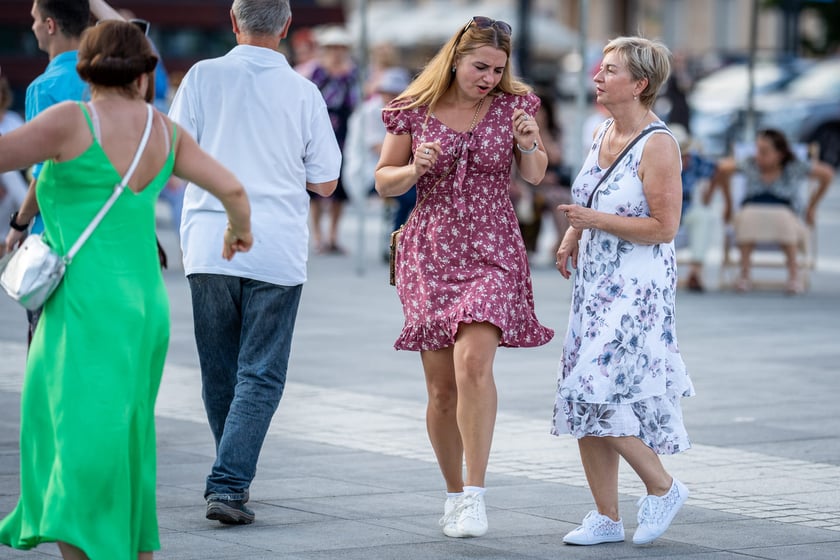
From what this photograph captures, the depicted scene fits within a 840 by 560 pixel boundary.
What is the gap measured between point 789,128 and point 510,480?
979 inches

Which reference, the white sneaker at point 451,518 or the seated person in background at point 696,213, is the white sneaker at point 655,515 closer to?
the white sneaker at point 451,518

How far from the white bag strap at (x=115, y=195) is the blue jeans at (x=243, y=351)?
1.25 m

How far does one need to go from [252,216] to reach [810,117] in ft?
85.7

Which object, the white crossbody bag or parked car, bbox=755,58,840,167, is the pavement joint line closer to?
the white crossbody bag

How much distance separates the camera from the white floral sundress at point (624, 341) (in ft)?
18.7

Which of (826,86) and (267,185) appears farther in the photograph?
(826,86)

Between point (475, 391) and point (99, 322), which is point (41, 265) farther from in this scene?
point (475, 391)

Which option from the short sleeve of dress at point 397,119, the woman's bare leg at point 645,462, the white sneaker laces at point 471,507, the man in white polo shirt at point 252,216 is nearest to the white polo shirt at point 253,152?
the man in white polo shirt at point 252,216

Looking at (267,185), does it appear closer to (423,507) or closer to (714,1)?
(423,507)

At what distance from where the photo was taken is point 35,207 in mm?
5543

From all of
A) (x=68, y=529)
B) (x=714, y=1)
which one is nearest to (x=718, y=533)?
(x=68, y=529)

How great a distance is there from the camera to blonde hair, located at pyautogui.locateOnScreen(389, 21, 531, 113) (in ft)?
19.6

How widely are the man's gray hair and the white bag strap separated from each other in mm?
1345

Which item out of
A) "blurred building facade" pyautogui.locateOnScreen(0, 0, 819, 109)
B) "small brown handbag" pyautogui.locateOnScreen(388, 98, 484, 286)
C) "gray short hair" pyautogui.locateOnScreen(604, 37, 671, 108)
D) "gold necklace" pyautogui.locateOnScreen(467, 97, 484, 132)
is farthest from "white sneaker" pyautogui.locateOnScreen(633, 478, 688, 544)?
"blurred building facade" pyautogui.locateOnScreen(0, 0, 819, 109)
